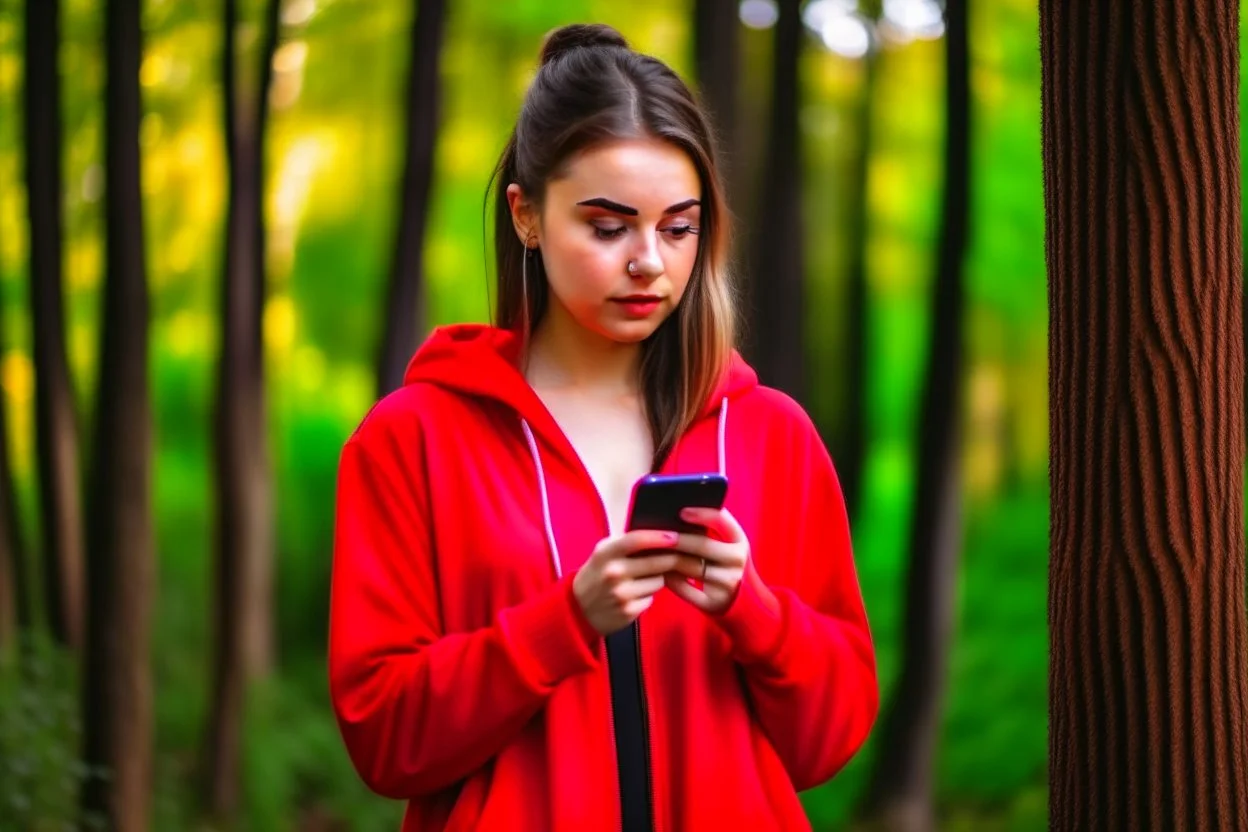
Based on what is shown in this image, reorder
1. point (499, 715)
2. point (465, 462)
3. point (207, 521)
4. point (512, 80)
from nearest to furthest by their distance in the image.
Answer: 1. point (499, 715)
2. point (465, 462)
3. point (512, 80)
4. point (207, 521)

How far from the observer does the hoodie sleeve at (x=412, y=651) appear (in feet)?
7.61

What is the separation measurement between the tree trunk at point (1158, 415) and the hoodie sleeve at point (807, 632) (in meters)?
0.52

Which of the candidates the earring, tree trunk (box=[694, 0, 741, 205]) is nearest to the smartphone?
the earring

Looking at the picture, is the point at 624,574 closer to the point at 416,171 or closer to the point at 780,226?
the point at 416,171

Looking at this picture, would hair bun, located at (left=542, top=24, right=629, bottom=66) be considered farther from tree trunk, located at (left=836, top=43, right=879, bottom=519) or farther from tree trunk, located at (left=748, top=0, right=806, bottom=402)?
tree trunk, located at (left=836, top=43, right=879, bottom=519)

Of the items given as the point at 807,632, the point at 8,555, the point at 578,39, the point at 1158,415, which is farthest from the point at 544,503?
the point at 8,555

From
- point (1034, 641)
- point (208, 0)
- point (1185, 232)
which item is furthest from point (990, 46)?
point (1185, 232)

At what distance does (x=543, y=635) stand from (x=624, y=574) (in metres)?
0.16

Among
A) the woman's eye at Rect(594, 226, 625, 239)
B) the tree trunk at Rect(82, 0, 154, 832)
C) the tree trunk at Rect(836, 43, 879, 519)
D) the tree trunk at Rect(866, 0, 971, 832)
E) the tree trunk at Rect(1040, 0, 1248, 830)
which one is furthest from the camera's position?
the tree trunk at Rect(836, 43, 879, 519)

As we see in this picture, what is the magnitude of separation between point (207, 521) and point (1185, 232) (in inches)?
427

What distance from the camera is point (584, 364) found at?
2.62 meters

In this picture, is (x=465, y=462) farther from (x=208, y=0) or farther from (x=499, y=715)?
(x=208, y=0)

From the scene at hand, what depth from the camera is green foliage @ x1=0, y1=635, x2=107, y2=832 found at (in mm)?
6707

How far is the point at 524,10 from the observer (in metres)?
10.5
